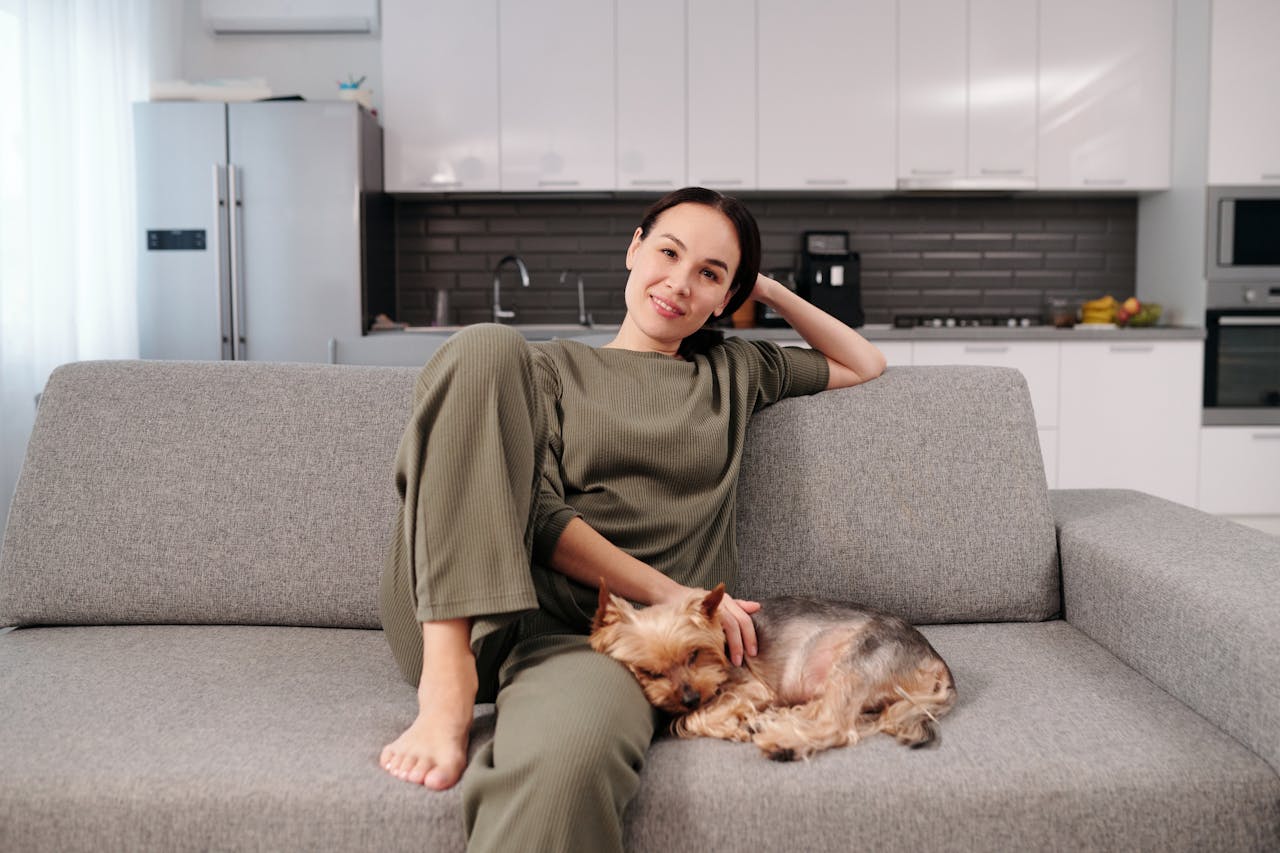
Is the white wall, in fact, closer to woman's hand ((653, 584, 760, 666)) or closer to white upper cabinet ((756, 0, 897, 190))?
white upper cabinet ((756, 0, 897, 190))

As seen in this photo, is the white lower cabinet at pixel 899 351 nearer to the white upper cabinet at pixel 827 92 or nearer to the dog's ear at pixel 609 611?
the white upper cabinet at pixel 827 92

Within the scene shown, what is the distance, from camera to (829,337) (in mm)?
1825

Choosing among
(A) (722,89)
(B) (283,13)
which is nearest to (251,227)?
(B) (283,13)

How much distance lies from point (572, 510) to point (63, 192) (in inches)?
125

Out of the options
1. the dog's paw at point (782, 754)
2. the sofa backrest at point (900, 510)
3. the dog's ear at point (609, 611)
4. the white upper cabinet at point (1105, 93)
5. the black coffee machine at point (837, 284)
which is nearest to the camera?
the dog's paw at point (782, 754)

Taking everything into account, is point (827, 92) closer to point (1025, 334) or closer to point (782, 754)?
point (1025, 334)

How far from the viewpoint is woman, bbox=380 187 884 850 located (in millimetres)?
1131

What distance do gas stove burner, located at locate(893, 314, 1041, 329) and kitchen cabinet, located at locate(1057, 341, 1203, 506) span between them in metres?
0.34

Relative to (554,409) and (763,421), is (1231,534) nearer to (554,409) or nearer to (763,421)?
(763,421)

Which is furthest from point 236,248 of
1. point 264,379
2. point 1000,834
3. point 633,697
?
point 1000,834

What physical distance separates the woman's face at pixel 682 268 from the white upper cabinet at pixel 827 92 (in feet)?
10.1

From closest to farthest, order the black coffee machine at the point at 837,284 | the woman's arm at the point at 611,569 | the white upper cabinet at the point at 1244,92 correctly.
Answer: the woman's arm at the point at 611,569 → the white upper cabinet at the point at 1244,92 → the black coffee machine at the point at 837,284

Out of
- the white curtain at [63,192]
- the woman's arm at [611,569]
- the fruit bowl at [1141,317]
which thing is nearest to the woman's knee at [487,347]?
the woman's arm at [611,569]

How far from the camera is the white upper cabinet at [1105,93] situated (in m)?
4.48
